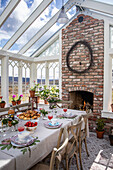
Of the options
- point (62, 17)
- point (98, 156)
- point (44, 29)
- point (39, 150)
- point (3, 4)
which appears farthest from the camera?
point (44, 29)

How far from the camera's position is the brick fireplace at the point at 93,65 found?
373 centimetres

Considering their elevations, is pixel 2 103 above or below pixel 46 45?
below

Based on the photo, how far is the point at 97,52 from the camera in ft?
12.3

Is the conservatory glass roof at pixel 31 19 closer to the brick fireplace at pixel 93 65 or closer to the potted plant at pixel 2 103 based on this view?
the brick fireplace at pixel 93 65

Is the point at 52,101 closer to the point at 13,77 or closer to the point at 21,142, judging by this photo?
the point at 21,142

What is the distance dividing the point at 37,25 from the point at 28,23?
38 centimetres

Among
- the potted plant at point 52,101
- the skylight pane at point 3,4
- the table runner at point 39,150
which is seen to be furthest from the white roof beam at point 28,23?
the table runner at point 39,150

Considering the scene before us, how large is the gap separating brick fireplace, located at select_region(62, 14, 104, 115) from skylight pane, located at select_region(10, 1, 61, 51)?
26.3 inches

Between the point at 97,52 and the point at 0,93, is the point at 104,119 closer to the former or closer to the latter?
the point at 97,52

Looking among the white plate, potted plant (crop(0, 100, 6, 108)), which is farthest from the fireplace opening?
the white plate

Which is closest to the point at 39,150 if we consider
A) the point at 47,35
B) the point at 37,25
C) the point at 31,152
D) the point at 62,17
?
the point at 31,152

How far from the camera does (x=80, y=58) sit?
402cm

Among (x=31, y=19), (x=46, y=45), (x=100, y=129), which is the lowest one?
(x=100, y=129)

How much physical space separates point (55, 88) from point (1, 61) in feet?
6.50
